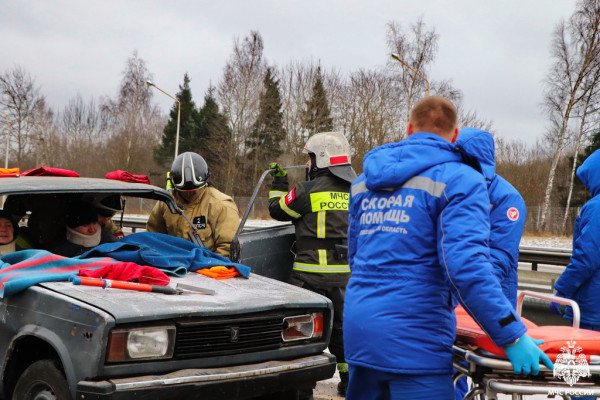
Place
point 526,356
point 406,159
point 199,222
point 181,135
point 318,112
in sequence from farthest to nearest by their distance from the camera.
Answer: point 181,135, point 318,112, point 199,222, point 406,159, point 526,356

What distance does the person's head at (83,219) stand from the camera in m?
4.68

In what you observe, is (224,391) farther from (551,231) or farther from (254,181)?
(254,181)

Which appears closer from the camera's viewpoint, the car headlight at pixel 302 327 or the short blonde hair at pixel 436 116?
the short blonde hair at pixel 436 116

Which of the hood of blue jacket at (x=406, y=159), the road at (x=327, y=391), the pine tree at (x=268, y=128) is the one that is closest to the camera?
the hood of blue jacket at (x=406, y=159)

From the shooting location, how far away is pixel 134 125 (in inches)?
1893

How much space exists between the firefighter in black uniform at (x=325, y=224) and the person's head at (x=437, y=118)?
2.00 m

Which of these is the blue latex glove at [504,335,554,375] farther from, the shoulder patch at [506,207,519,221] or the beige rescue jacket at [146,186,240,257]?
the beige rescue jacket at [146,186,240,257]

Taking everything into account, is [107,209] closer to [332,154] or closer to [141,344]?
[332,154]

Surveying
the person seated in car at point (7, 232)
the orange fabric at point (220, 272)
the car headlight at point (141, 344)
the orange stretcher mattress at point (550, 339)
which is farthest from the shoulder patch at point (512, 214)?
the person seated in car at point (7, 232)

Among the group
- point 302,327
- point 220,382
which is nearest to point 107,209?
point 302,327

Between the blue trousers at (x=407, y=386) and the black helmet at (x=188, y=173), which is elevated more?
the black helmet at (x=188, y=173)

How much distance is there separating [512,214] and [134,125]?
47.2 m

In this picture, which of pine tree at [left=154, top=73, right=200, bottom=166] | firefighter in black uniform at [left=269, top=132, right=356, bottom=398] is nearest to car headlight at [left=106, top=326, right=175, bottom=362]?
firefighter in black uniform at [left=269, top=132, right=356, bottom=398]

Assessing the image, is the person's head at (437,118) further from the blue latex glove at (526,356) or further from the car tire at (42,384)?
the car tire at (42,384)
